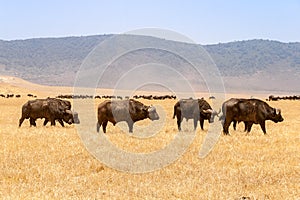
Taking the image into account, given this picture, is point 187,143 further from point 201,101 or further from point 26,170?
point 201,101

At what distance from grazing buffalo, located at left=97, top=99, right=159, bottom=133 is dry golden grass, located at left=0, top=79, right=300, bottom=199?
5.40 metres

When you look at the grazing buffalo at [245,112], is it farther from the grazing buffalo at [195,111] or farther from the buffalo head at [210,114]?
the grazing buffalo at [195,111]

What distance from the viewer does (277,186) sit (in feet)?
35.5

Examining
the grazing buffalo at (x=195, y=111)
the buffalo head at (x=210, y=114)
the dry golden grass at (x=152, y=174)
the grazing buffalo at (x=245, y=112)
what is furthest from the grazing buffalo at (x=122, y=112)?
the dry golden grass at (x=152, y=174)

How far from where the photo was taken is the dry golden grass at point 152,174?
10.1 meters

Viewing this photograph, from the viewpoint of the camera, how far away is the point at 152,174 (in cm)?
1222

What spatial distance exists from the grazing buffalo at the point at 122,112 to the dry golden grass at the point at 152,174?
540 cm

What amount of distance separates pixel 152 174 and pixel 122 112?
1145 centimetres

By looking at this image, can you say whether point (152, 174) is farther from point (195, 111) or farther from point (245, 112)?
point (195, 111)

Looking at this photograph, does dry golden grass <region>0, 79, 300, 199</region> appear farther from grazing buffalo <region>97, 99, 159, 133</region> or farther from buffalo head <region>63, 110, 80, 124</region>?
buffalo head <region>63, 110, 80, 124</region>

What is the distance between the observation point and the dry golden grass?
33.1 ft

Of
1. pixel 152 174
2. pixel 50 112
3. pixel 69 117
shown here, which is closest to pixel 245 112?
pixel 69 117

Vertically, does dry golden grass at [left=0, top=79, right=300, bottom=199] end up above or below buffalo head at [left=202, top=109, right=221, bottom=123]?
below

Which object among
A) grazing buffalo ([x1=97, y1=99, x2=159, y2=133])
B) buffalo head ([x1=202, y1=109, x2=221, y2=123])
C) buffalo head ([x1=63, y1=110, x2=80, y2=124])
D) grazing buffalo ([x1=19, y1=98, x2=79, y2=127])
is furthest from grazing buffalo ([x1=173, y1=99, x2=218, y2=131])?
grazing buffalo ([x1=19, y1=98, x2=79, y2=127])
